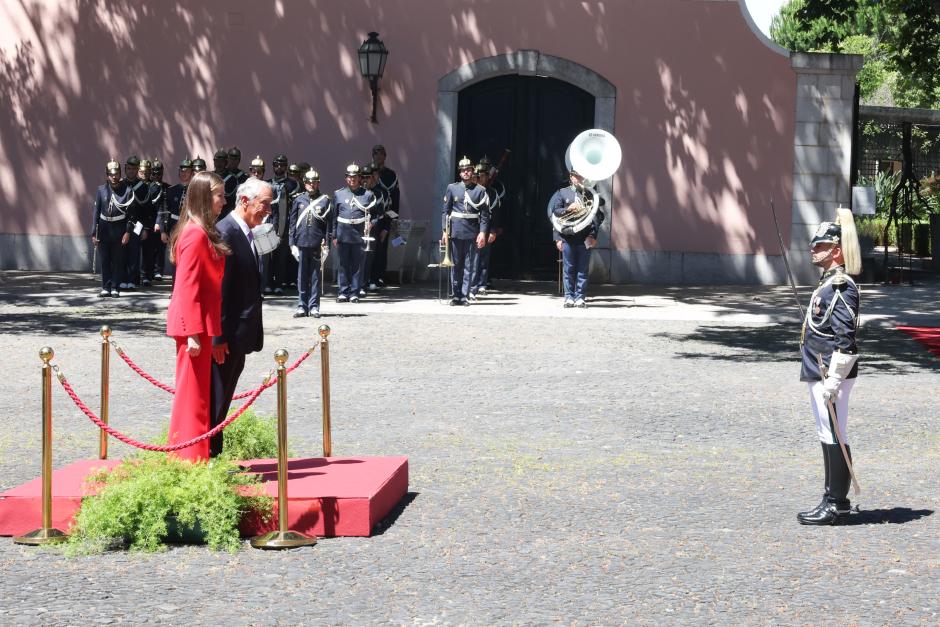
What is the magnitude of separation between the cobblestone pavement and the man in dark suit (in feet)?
3.88

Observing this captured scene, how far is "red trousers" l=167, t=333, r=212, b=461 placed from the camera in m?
7.80

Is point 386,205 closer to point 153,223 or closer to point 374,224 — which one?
point 374,224

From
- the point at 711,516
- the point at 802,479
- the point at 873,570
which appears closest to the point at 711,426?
the point at 802,479

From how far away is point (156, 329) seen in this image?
16.2 metres

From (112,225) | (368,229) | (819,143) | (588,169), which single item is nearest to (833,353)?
(368,229)

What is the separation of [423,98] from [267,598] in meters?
17.9

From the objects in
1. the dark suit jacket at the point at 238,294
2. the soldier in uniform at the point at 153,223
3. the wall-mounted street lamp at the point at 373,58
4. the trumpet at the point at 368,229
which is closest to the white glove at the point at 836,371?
the dark suit jacket at the point at 238,294

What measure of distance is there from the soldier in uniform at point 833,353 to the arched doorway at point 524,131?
51.4 ft

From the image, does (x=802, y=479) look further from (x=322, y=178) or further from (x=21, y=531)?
(x=322, y=178)

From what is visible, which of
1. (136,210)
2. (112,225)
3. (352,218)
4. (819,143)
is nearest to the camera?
(352,218)

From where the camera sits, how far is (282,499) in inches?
279

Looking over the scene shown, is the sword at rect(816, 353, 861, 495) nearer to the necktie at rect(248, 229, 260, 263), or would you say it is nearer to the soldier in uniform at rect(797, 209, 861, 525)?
the soldier in uniform at rect(797, 209, 861, 525)

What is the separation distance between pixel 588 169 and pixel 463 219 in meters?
2.08

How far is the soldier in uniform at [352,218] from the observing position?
19062mm
